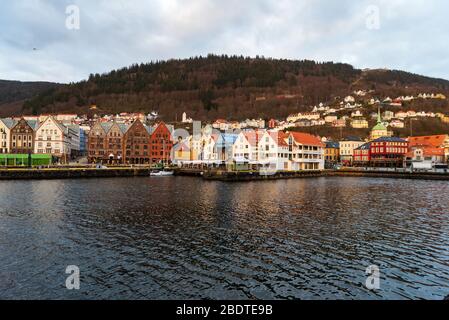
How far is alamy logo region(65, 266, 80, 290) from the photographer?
17.1m

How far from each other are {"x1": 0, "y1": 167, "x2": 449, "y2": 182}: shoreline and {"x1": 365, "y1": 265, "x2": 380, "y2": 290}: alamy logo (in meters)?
60.3

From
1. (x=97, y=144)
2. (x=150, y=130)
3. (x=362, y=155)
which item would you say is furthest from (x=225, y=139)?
(x=362, y=155)

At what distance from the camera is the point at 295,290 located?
54.9ft

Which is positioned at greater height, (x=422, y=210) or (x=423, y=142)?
(x=423, y=142)

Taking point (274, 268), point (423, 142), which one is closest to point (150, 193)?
point (274, 268)

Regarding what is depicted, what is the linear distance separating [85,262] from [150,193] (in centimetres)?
3268

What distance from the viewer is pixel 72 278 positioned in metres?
18.0

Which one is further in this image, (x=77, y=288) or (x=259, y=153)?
(x=259, y=153)

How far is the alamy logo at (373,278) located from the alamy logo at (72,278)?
14533 millimetres

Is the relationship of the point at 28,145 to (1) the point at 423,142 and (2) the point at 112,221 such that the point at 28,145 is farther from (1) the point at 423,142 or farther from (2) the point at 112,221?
(1) the point at 423,142

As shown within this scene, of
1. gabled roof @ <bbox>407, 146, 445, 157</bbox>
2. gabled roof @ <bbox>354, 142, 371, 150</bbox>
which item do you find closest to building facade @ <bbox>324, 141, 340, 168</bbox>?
gabled roof @ <bbox>354, 142, 371, 150</bbox>

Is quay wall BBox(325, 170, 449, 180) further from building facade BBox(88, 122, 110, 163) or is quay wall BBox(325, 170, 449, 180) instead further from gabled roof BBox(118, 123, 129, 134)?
building facade BBox(88, 122, 110, 163)

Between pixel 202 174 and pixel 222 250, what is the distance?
225 ft

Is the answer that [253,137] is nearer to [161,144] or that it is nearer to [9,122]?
[161,144]
